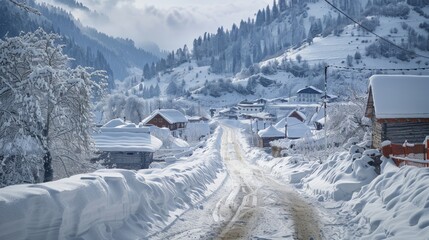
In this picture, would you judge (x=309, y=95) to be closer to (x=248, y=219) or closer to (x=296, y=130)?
(x=296, y=130)

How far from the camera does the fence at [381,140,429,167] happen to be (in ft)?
45.1

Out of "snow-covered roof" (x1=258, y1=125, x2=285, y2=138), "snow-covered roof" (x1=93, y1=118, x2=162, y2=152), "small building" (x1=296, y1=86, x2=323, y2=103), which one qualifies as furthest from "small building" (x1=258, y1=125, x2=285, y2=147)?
"small building" (x1=296, y1=86, x2=323, y2=103)

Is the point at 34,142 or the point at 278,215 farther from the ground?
the point at 34,142

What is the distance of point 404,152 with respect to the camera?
1480cm

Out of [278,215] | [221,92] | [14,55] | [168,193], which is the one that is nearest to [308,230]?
[278,215]

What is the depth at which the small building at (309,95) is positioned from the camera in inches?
6363

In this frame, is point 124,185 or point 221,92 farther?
point 221,92

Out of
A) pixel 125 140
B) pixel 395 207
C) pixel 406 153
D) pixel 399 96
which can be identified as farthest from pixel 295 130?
pixel 395 207

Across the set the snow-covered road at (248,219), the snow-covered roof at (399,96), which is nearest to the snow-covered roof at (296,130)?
the snow-covered roof at (399,96)

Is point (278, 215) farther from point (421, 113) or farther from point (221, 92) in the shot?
point (221, 92)

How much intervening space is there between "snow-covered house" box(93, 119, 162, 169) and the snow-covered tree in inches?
416

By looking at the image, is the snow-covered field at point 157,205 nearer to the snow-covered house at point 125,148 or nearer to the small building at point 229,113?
the snow-covered house at point 125,148

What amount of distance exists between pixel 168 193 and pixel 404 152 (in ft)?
33.4

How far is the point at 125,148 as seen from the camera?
105 ft
